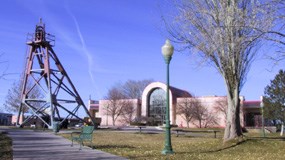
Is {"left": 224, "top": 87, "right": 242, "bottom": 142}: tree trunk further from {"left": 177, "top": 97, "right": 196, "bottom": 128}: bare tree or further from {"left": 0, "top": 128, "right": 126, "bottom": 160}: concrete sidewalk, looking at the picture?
{"left": 177, "top": 97, "right": 196, "bottom": 128}: bare tree

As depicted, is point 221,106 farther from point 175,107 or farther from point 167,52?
point 167,52

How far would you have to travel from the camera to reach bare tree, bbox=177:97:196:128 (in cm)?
6869

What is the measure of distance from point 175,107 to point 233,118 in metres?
56.6

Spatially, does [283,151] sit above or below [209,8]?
below

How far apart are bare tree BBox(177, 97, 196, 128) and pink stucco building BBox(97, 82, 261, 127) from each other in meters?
0.22

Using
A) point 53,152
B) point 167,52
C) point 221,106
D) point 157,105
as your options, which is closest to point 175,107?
point 157,105

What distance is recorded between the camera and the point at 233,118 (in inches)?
664

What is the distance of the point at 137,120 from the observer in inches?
2879

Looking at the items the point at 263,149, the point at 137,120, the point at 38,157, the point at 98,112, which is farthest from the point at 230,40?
the point at 98,112

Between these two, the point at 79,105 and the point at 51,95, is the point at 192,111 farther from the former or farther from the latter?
the point at 51,95

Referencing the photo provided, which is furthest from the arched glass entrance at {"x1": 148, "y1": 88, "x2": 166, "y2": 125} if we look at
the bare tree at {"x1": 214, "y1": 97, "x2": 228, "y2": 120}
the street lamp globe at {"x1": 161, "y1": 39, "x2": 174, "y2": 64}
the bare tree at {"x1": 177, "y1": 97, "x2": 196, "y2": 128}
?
the street lamp globe at {"x1": 161, "y1": 39, "x2": 174, "y2": 64}

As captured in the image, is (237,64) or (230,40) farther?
Result: (237,64)

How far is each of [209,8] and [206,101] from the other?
5534cm

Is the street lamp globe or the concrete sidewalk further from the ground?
the street lamp globe
